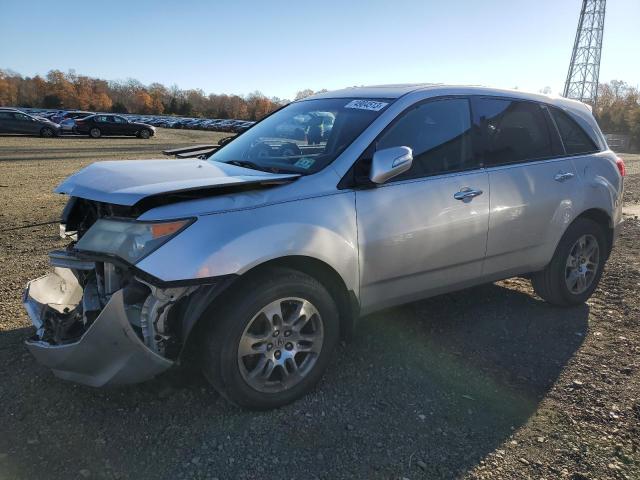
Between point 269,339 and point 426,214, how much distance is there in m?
1.33

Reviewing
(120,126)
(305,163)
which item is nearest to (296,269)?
(305,163)

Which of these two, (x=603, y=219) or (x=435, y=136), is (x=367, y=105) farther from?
(x=603, y=219)

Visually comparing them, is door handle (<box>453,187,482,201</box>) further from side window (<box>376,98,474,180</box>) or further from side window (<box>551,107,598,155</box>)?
side window (<box>551,107,598,155</box>)

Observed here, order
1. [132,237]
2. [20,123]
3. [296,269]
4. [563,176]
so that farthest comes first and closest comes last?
1. [20,123]
2. [563,176]
3. [296,269]
4. [132,237]

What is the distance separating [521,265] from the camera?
4.29 meters

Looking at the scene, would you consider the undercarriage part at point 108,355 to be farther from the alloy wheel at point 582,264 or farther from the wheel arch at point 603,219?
the wheel arch at point 603,219

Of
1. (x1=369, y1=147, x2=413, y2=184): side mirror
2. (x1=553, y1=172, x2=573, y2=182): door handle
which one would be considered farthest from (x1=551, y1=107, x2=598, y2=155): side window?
(x1=369, y1=147, x2=413, y2=184): side mirror

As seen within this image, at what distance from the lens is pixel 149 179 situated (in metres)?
3.03

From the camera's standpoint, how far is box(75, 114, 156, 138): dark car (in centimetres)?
3175

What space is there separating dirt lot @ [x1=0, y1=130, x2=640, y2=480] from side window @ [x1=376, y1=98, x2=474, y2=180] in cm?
137

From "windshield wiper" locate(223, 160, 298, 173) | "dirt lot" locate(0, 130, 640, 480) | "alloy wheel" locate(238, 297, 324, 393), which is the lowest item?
"dirt lot" locate(0, 130, 640, 480)

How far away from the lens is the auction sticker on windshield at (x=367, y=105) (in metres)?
3.61

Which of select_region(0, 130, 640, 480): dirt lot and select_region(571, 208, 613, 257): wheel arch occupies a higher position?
select_region(571, 208, 613, 257): wheel arch

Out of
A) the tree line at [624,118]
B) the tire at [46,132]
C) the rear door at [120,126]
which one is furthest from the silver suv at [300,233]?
the tree line at [624,118]
